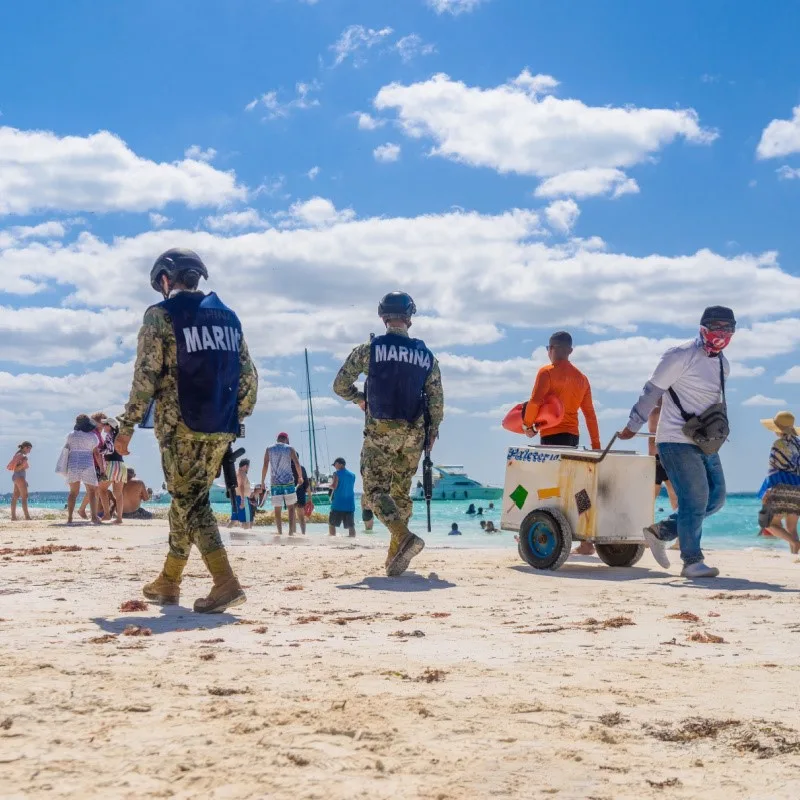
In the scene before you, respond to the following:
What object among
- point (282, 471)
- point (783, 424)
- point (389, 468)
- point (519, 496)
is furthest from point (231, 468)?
point (282, 471)

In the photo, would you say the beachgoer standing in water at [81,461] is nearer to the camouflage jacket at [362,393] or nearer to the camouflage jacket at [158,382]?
the camouflage jacket at [362,393]

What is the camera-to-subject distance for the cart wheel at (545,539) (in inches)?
318

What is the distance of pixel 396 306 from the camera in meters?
7.93

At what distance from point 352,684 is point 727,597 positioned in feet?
11.9

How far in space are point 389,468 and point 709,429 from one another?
2485 mm

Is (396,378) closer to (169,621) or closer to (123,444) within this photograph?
(123,444)

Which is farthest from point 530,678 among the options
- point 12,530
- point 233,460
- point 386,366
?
point 12,530

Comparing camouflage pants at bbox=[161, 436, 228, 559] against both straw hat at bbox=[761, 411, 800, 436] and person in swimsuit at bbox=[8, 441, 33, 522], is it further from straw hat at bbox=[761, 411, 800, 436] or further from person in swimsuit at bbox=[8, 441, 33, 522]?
person in swimsuit at bbox=[8, 441, 33, 522]

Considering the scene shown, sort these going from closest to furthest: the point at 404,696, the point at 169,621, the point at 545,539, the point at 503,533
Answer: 1. the point at 404,696
2. the point at 169,621
3. the point at 545,539
4. the point at 503,533

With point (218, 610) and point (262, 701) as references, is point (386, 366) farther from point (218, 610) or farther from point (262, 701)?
point (262, 701)

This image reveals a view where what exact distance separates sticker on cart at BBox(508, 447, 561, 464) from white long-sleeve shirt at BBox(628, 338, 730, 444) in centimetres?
90

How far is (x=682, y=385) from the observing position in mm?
7605

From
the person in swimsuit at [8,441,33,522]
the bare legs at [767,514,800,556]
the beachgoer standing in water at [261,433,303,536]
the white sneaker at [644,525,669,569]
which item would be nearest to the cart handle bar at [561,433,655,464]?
the white sneaker at [644,525,669,569]

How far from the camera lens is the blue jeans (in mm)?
7473
